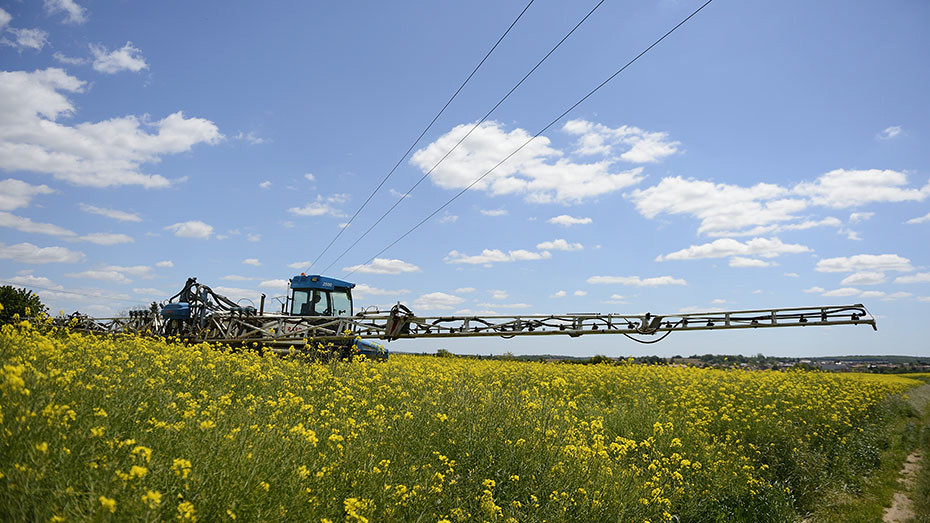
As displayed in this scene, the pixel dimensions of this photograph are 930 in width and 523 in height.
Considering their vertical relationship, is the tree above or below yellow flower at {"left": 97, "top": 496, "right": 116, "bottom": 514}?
above

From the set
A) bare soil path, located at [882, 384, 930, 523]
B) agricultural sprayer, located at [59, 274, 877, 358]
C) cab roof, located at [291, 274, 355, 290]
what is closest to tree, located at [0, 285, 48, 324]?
agricultural sprayer, located at [59, 274, 877, 358]

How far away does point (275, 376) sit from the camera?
8.16 meters

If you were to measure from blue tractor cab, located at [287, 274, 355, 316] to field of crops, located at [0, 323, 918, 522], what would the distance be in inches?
252

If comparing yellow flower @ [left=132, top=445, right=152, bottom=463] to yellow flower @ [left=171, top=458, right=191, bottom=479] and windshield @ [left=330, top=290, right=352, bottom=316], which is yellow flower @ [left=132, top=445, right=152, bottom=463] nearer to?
yellow flower @ [left=171, top=458, right=191, bottom=479]

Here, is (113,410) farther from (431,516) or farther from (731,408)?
(731,408)

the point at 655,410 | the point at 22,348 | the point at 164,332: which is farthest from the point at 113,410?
the point at 164,332

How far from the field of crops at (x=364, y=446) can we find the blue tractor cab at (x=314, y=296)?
641 centimetres

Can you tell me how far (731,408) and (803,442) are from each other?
1.45m

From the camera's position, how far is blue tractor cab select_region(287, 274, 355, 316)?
1600 centimetres

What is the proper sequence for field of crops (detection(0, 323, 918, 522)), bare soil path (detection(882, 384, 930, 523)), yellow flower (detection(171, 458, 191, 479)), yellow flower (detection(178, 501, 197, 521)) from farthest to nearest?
bare soil path (detection(882, 384, 930, 523)) → field of crops (detection(0, 323, 918, 522)) → yellow flower (detection(171, 458, 191, 479)) → yellow flower (detection(178, 501, 197, 521))

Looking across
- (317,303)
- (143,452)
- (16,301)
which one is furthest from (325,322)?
(16,301)

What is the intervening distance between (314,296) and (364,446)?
1159cm

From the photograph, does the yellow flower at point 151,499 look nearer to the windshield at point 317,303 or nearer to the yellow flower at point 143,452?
the yellow flower at point 143,452

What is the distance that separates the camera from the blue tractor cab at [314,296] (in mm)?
16000
